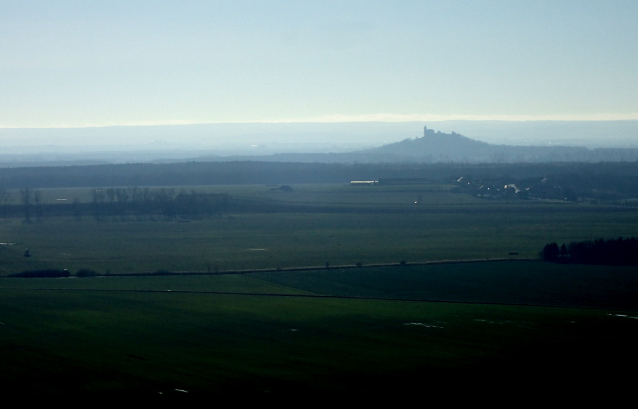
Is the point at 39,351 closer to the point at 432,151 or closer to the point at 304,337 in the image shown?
the point at 304,337

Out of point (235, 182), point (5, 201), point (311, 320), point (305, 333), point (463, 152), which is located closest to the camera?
point (305, 333)

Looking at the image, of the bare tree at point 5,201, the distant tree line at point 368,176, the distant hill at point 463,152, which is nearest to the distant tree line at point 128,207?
the bare tree at point 5,201

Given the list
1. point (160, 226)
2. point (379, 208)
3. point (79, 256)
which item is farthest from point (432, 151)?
point (79, 256)

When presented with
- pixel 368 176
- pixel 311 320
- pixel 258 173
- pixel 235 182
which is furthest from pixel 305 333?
pixel 258 173

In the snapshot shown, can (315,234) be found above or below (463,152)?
below

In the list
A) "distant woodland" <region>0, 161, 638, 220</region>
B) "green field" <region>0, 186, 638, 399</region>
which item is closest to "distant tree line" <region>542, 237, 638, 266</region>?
"green field" <region>0, 186, 638, 399</region>

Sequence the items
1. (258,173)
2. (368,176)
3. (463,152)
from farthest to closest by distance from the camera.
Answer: (463,152) → (258,173) → (368,176)

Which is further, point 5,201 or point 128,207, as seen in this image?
point 5,201

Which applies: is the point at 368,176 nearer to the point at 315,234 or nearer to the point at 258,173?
the point at 258,173
